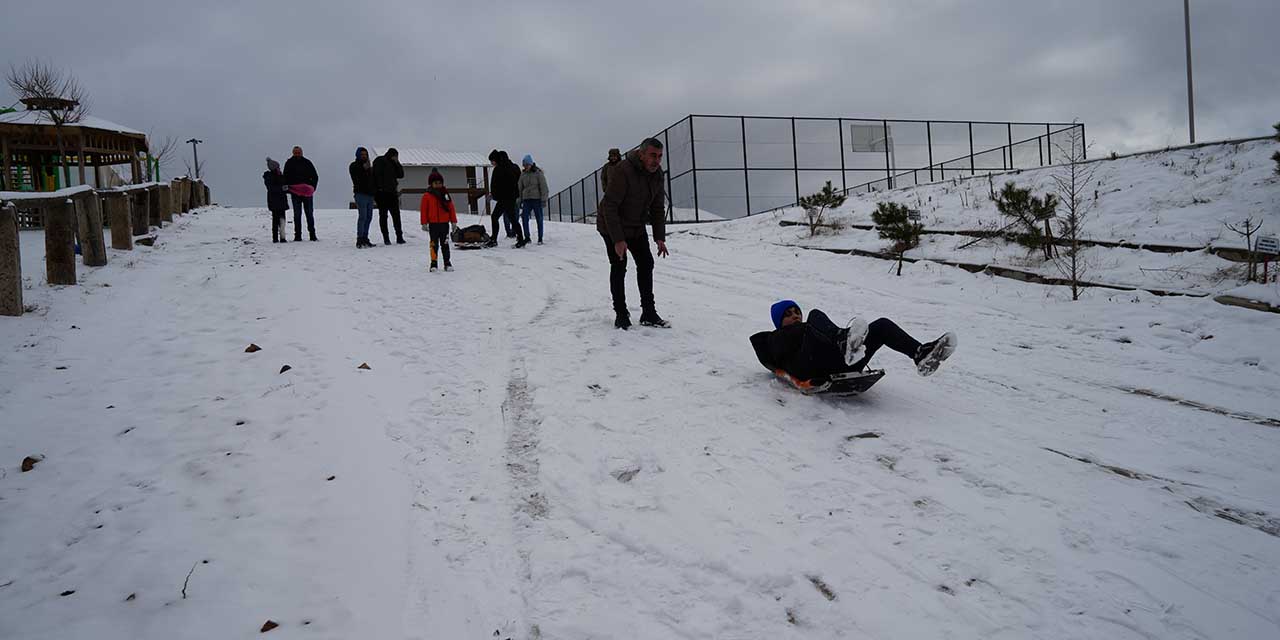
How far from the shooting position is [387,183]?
43.0 feet

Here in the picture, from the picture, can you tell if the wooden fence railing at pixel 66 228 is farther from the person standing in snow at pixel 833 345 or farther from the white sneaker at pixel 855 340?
the white sneaker at pixel 855 340

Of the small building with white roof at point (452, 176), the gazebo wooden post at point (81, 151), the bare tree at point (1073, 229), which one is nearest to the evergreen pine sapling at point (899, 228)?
the bare tree at point (1073, 229)

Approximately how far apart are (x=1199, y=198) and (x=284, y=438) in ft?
40.9

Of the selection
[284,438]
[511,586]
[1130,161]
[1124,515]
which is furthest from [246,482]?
[1130,161]

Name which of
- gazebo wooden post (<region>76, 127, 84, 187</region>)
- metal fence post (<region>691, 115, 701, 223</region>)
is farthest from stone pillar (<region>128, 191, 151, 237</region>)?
metal fence post (<region>691, 115, 701, 223</region>)

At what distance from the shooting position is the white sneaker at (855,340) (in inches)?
176

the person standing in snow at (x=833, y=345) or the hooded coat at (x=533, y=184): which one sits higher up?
the hooded coat at (x=533, y=184)

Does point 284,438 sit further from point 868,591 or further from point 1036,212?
point 1036,212

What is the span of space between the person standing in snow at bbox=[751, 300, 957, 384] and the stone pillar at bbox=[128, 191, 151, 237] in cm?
1409

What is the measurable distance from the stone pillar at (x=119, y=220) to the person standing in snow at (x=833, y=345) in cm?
1144

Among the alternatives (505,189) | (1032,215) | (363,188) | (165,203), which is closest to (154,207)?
(165,203)

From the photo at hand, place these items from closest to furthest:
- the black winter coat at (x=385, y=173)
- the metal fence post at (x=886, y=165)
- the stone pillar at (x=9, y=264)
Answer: the stone pillar at (x=9, y=264) < the black winter coat at (x=385, y=173) < the metal fence post at (x=886, y=165)

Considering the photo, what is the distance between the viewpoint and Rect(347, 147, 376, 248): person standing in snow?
1302 centimetres

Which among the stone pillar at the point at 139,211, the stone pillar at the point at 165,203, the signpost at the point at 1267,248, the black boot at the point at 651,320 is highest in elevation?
the stone pillar at the point at 165,203
